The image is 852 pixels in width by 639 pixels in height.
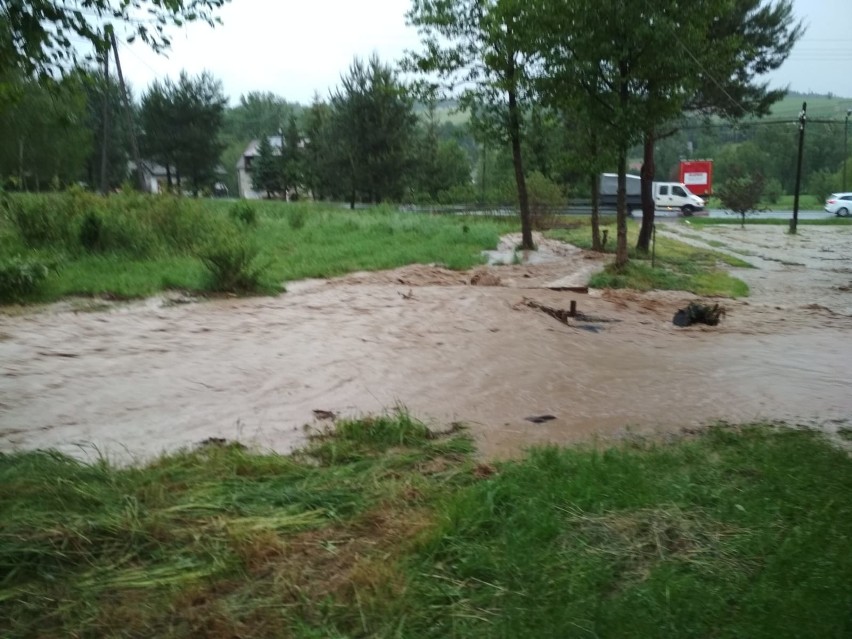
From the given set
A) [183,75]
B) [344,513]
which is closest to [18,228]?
[344,513]

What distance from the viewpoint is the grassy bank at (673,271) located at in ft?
61.5

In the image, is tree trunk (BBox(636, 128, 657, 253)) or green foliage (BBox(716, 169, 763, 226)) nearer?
tree trunk (BBox(636, 128, 657, 253))

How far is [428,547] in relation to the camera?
442 centimetres

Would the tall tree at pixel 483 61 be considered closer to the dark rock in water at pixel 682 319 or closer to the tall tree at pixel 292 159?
the dark rock in water at pixel 682 319

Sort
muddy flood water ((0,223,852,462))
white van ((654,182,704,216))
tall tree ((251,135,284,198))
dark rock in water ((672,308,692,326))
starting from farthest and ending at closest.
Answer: tall tree ((251,135,284,198)) → white van ((654,182,704,216)) → dark rock in water ((672,308,692,326)) → muddy flood water ((0,223,852,462))

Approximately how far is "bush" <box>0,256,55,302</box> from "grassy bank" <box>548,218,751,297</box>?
1157cm

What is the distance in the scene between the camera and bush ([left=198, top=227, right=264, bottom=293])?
1509 cm

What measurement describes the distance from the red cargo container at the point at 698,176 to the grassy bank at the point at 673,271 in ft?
112

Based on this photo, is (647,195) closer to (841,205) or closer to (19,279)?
(19,279)

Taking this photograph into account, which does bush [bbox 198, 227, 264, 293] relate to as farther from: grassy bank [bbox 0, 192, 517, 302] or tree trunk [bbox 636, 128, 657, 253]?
tree trunk [bbox 636, 128, 657, 253]

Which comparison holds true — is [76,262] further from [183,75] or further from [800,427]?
[183,75]

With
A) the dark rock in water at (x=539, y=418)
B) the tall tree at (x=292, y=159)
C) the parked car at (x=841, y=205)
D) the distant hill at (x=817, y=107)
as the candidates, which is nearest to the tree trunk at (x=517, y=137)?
the dark rock in water at (x=539, y=418)

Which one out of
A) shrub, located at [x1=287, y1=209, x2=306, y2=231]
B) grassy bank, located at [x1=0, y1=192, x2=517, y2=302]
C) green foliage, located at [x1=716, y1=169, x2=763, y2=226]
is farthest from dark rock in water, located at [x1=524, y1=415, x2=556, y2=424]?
green foliage, located at [x1=716, y1=169, x2=763, y2=226]

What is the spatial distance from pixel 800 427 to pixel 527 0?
1384 centimetres
